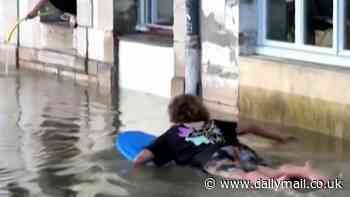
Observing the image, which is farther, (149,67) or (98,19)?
(98,19)

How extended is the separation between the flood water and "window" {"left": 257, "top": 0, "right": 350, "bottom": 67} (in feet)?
3.09

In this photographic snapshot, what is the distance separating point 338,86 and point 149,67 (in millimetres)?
3948

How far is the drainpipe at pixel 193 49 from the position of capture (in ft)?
35.2

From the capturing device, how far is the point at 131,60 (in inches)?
496

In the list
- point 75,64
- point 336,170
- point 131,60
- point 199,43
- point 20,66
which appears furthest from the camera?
point 20,66

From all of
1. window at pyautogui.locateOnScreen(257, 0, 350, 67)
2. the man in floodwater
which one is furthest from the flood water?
the man in floodwater

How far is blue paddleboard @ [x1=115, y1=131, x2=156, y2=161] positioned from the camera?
25.8 feet

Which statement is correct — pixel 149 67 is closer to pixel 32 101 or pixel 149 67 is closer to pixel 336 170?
pixel 32 101

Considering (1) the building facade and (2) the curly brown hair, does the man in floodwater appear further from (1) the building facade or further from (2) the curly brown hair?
(2) the curly brown hair

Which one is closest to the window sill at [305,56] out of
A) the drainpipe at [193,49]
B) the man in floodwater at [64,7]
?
the drainpipe at [193,49]

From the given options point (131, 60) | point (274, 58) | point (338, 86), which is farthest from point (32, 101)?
point (338, 86)

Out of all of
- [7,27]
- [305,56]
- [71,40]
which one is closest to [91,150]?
[305,56]

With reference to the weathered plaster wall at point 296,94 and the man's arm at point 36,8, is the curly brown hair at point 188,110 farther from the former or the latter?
the man's arm at point 36,8

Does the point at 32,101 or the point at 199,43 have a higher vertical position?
the point at 199,43
